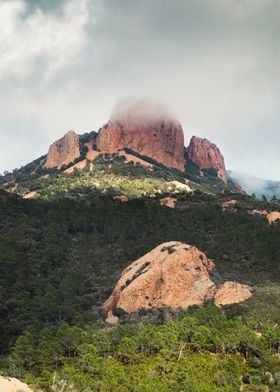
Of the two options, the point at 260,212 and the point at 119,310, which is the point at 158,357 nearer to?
the point at 119,310

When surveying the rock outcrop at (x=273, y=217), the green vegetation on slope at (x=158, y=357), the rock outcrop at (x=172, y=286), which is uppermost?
the rock outcrop at (x=273, y=217)

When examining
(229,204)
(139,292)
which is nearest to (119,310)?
(139,292)

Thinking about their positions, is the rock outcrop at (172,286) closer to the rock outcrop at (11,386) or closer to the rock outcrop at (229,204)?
the rock outcrop at (11,386)

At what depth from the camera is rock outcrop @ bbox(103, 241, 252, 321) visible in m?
103

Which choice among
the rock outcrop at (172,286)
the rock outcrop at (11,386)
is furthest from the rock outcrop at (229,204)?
the rock outcrop at (11,386)

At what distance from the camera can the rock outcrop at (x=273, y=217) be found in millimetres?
147250

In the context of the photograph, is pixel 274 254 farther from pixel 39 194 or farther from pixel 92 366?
pixel 39 194

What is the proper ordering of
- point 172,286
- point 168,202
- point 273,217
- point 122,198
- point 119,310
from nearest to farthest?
1. point 119,310
2. point 172,286
3. point 273,217
4. point 168,202
5. point 122,198

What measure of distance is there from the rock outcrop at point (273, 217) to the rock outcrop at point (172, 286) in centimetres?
3939

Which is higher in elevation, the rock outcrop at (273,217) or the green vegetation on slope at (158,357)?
the rock outcrop at (273,217)

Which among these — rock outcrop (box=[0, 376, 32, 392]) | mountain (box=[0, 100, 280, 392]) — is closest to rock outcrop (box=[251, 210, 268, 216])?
mountain (box=[0, 100, 280, 392])

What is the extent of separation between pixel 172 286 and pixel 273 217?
54419 millimetres

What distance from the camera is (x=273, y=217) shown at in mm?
149875

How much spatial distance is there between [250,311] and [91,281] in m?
42.5
